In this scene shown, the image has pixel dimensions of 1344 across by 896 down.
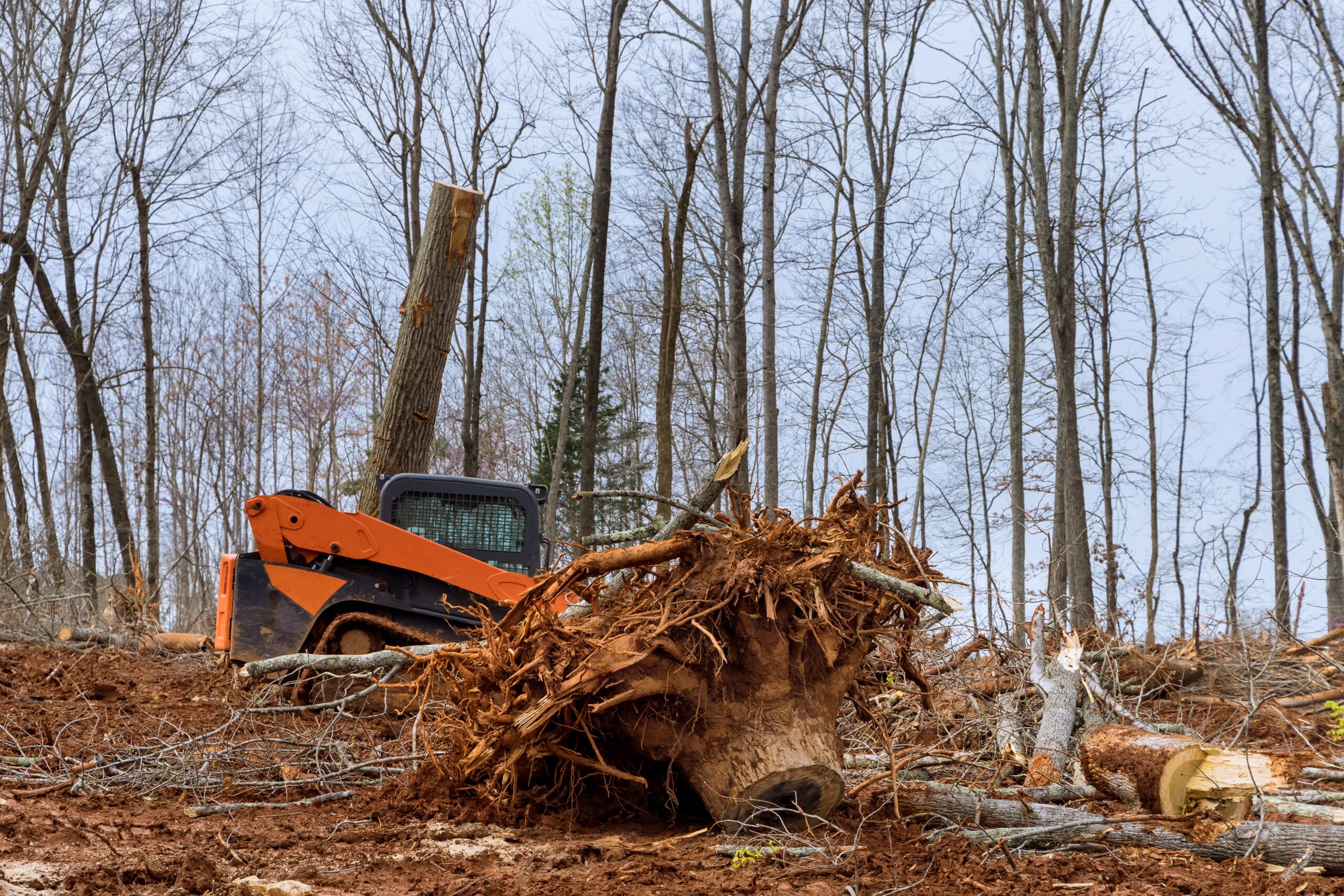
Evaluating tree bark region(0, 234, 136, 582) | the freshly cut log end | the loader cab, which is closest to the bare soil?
the freshly cut log end

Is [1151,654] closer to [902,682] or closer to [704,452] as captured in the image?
[902,682]

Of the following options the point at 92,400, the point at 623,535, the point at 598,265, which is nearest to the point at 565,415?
the point at 598,265

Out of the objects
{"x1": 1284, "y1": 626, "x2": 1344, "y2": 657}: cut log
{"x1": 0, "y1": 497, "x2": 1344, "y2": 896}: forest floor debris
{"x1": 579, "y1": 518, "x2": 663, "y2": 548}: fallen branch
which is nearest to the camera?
{"x1": 0, "y1": 497, "x2": 1344, "y2": 896}: forest floor debris

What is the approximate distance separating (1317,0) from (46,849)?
15050 millimetres

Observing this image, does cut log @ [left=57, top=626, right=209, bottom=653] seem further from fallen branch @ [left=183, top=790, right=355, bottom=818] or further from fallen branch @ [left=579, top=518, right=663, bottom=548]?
fallen branch @ [left=579, top=518, right=663, bottom=548]

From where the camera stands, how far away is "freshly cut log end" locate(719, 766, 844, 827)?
13.3 feet

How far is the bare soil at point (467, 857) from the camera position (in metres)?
3.43

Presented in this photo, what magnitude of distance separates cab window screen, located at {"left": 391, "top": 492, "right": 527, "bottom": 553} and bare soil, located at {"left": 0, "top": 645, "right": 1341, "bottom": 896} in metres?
3.17

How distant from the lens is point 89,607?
13914mm

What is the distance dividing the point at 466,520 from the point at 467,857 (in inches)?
186

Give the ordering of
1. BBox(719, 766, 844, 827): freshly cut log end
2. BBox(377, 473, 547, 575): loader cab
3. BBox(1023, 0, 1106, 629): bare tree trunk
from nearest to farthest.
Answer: BBox(719, 766, 844, 827): freshly cut log end → BBox(377, 473, 547, 575): loader cab → BBox(1023, 0, 1106, 629): bare tree trunk

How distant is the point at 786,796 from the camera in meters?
4.12

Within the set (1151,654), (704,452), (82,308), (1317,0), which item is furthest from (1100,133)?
(82,308)

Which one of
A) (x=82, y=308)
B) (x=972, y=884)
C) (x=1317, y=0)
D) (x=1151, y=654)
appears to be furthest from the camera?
(x=82, y=308)
